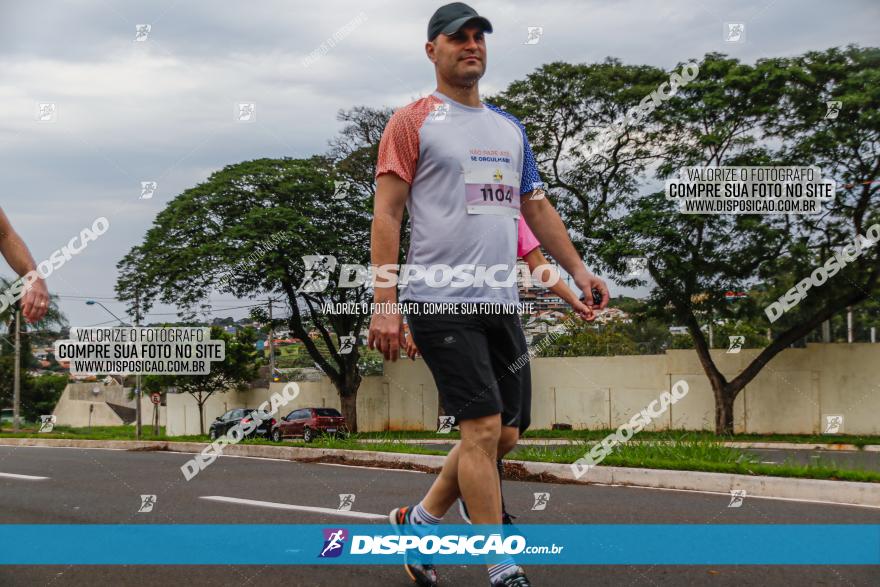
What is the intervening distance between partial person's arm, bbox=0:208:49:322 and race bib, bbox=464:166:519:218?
62.2 inches

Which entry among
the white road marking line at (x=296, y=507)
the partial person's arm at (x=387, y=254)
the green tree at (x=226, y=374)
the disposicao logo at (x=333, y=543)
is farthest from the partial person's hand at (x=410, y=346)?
the green tree at (x=226, y=374)

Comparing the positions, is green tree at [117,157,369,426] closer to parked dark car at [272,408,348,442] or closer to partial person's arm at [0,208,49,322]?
parked dark car at [272,408,348,442]

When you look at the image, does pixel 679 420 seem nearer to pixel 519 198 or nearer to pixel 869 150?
pixel 869 150

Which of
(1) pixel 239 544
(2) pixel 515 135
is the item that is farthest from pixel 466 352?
(1) pixel 239 544

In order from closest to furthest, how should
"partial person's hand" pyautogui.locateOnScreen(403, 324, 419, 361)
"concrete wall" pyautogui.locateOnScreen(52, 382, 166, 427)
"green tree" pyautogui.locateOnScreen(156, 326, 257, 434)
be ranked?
"partial person's hand" pyautogui.locateOnScreen(403, 324, 419, 361)
"green tree" pyautogui.locateOnScreen(156, 326, 257, 434)
"concrete wall" pyautogui.locateOnScreen(52, 382, 166, 427)

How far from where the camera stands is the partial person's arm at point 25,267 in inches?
128

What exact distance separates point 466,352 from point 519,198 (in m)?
0.68

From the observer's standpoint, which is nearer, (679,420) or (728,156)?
(728,156)

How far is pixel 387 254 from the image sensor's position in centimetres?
323

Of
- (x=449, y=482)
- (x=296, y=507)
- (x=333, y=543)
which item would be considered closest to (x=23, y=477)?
(x=296, y=507)

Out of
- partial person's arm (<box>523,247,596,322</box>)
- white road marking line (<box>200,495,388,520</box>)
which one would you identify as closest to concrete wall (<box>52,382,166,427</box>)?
white road marking line (<box>200,495,388,520</box>)

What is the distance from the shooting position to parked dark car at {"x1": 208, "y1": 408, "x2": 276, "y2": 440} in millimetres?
31609

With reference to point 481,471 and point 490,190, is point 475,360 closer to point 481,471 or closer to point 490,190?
point 481,471

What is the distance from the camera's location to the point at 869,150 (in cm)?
2242
